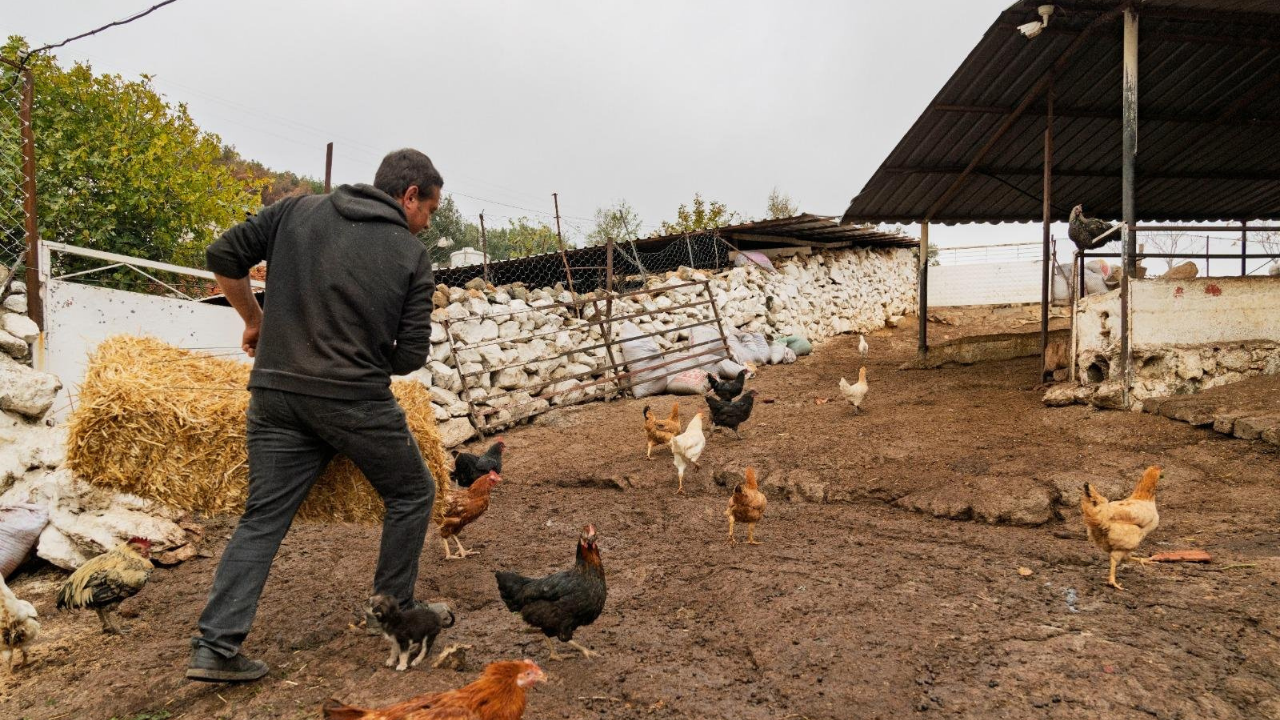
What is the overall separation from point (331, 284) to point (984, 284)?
21845mm

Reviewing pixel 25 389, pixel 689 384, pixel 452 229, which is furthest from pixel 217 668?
pixel 452 229

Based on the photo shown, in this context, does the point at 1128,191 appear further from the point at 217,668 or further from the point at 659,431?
the point at 217,668

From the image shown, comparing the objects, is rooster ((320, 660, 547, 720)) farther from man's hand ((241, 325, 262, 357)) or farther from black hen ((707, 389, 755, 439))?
black hen ((707, 389, 755, 439))

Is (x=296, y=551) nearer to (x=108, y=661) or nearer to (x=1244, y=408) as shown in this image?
(x=108, y=661)

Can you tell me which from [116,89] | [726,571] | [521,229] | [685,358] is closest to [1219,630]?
[726,571]

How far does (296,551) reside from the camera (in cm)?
485

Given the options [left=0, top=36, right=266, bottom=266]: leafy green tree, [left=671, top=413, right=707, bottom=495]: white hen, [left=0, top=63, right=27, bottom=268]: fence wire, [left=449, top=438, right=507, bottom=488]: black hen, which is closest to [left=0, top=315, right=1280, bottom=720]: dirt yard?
[left=671, top=413, right=707, bottom=495]: white hen

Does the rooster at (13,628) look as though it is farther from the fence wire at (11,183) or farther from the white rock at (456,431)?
the white rock at (456,431)

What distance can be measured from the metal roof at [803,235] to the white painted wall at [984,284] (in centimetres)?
270

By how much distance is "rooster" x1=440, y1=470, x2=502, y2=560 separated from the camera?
4.58m

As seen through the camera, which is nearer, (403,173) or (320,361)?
(320,361)

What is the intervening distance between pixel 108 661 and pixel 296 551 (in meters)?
1.71

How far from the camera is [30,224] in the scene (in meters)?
5.32

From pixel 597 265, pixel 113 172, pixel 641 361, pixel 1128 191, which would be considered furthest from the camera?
pixel 597 265
